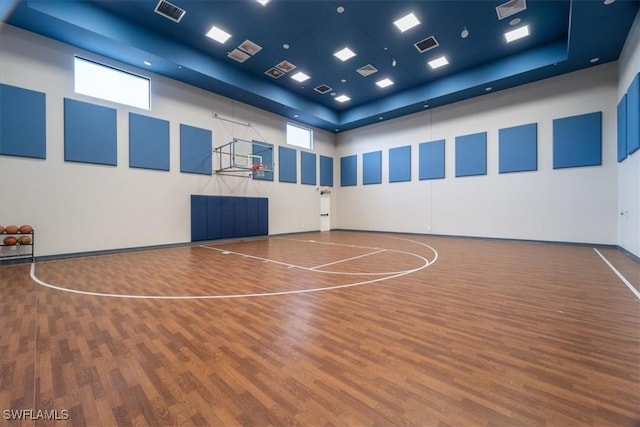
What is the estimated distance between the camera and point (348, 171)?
14398 millimetres

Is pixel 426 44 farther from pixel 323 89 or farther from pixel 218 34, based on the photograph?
pixel 218 34

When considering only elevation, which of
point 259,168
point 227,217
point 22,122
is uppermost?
point 22,122

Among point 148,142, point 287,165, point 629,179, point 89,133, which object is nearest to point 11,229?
point 89,133

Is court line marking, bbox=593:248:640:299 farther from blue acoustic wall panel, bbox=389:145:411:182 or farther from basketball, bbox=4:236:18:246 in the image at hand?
basketball, bbox=4:236:18:246

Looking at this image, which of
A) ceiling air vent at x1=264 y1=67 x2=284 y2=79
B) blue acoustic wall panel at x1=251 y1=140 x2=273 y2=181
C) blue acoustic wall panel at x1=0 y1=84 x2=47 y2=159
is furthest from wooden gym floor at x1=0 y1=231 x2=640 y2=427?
ceiling air vent at x1=264 y1=67 x2=284 y2=79

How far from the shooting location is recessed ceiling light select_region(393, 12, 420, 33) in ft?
21.9

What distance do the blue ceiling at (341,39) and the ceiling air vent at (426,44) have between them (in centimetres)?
12

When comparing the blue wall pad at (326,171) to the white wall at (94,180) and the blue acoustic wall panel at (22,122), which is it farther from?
the blue acoustic wall panel at (22,122)

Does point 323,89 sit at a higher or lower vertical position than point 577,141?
higher

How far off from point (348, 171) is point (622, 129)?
9.81 m

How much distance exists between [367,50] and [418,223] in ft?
23.7

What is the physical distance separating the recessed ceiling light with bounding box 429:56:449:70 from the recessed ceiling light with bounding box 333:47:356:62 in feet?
8.90

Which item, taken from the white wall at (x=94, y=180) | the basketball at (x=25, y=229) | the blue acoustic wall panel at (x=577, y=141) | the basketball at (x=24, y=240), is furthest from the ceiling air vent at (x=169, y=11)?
the blue acoustic wall panel at (x=577, y=141)

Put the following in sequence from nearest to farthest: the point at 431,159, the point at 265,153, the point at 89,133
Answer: the point at 89,133 < the point at 431,159 < the point at 265,153
